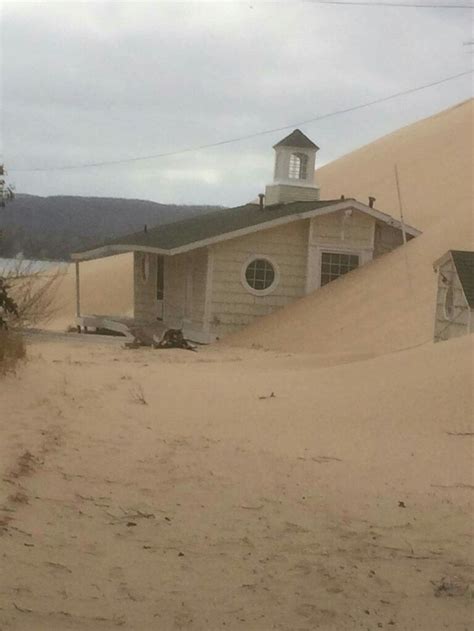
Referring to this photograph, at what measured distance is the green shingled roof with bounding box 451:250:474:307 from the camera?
16875 millimetres

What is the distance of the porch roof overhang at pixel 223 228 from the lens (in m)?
23.6

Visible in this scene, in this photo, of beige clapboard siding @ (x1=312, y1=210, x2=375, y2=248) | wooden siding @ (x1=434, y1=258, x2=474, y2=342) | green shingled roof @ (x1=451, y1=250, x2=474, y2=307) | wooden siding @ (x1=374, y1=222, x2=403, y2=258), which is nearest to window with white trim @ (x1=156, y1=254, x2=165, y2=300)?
beige clapboard siding @ (x1=312, y1=210, x2=375, y2=248)

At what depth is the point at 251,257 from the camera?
958 inches

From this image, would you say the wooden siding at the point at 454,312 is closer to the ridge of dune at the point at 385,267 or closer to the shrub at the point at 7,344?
the ridge of dune at the point at 385,267

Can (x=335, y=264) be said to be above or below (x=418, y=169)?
below

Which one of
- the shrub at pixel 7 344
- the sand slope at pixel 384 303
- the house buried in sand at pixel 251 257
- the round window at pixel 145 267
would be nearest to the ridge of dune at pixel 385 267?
the sand slope at pixel 384 303

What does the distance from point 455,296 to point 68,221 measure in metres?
44.0

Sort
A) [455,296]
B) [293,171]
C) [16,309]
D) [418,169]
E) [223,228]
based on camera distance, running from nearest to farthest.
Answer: [16,309] < [455,296] < [223,228] < [293,171] < [418,169]

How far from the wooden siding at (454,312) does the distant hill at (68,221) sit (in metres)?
8.48

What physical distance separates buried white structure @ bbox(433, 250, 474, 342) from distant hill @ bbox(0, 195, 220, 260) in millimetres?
8486

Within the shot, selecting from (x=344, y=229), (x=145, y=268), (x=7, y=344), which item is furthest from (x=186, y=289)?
(x=7, y=344)

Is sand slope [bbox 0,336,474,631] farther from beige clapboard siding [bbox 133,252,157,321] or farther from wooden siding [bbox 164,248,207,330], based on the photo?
beige clapboard siding [bbox 133,252,157,321]

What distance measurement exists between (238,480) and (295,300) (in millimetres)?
16786

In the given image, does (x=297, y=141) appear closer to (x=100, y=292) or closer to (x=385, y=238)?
(x=385, y=238)
